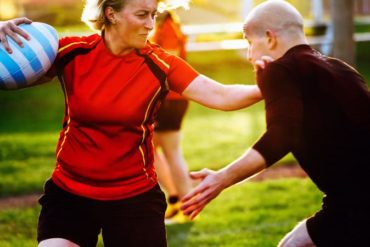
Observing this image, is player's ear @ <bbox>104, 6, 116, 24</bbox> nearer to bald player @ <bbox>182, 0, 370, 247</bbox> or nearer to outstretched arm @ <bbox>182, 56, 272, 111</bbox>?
outstretched arm @ <bbox>182, 56, 272, 111</bbox>

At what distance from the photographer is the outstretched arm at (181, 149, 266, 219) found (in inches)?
137

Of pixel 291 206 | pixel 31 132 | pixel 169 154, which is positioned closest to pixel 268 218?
pixel 291 206

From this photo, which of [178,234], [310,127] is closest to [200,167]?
[178,234]

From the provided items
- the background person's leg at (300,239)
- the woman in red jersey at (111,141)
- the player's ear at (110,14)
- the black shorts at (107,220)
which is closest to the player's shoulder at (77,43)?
the woman in red jersey at (111,141)

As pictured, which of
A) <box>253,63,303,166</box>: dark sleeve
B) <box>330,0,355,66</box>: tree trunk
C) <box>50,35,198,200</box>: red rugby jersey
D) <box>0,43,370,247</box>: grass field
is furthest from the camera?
<box>330,0,355,66</box>: tree trunk

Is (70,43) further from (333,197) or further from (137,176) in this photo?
(333,197)

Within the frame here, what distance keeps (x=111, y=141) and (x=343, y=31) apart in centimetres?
1024

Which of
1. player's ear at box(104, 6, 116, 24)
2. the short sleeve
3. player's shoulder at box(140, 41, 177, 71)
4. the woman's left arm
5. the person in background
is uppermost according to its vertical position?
player's ear at box(104, 6, 116, 24)

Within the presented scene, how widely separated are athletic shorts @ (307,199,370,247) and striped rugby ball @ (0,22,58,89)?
5.50 ft

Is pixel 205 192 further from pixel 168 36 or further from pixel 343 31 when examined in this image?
pixel 343 31

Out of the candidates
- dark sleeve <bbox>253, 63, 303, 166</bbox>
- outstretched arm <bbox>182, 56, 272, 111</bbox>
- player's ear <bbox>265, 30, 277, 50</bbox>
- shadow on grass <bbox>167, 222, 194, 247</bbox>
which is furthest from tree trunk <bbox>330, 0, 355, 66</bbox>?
dark sleeve <bbox>253, 63, 303, 166</bbox>

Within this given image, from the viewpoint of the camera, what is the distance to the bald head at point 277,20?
12.3ft

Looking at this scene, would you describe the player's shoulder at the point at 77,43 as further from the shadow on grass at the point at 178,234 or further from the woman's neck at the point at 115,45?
the shadow on grass at the point at 178,234

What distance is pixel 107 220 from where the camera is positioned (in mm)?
3965
